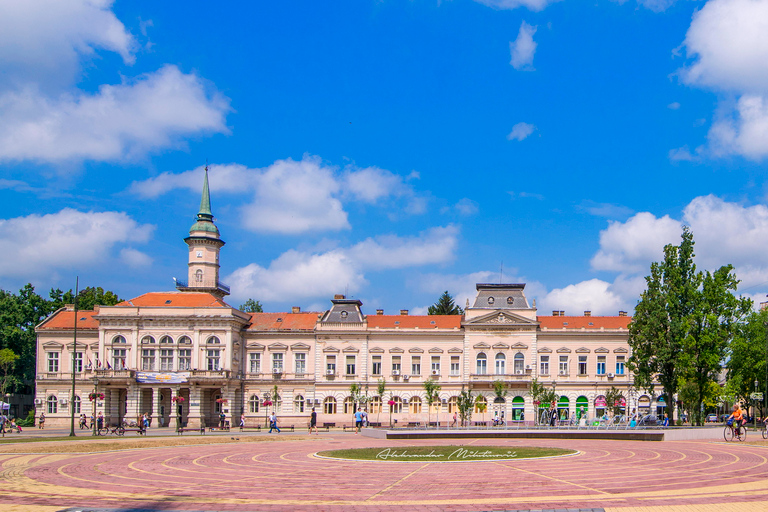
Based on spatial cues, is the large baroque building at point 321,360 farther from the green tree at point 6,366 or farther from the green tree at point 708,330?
the green tree at point 708,330

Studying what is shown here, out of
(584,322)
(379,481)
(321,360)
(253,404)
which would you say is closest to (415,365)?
(321,360)

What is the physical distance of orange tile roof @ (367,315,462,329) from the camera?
→ 79.6 m

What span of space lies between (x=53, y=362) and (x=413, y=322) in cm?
3944

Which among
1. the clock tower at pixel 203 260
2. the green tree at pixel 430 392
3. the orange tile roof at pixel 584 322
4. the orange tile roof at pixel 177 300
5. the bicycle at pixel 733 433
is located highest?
the clock tower at pixel 203 260

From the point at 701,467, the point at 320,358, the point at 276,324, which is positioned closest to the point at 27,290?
the point at 276,324

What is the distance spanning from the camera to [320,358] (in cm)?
7862

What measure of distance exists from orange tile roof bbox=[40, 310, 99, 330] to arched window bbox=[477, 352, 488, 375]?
41.5m

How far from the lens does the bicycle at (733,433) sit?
130ft

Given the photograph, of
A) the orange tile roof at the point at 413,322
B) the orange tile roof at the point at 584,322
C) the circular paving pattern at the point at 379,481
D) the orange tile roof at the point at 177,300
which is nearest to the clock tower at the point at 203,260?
the orange tile roof at the point at 177,300

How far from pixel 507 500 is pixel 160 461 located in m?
17.2

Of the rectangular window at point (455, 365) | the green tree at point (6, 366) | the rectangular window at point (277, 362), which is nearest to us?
the rectangular window at point (455, 365)

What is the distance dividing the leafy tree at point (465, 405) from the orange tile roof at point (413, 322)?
8.46 metres

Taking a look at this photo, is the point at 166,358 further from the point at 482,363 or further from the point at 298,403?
the point at 482,363

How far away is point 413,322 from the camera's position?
8038cm
